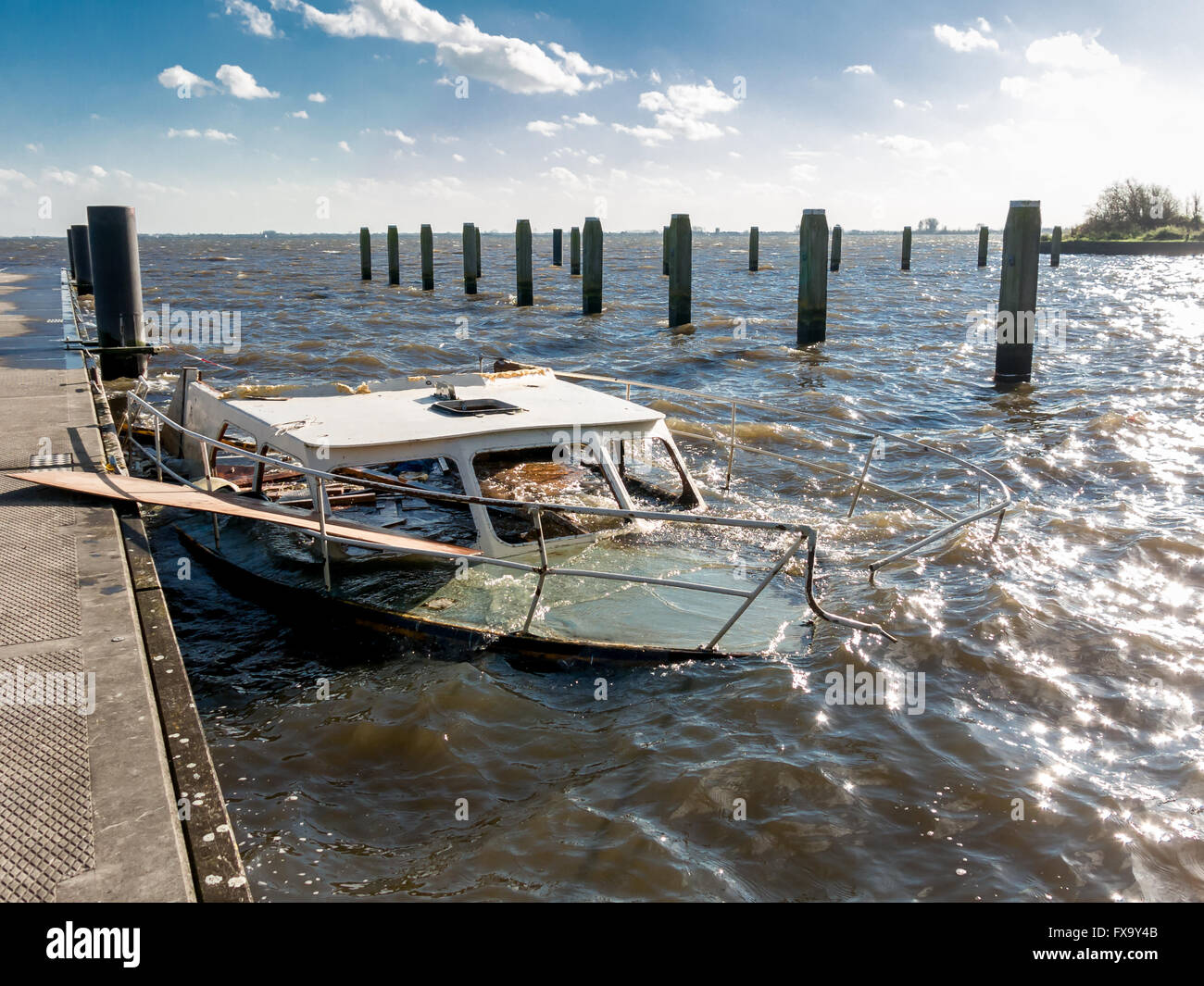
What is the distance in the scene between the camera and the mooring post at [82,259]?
28.8m

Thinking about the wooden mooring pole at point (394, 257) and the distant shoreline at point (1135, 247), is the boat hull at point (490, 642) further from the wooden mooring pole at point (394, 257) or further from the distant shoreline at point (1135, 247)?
the distant shoreline at point (1135, 247)

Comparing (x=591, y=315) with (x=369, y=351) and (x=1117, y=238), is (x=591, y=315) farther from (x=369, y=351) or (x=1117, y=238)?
(x=1117, y=238)

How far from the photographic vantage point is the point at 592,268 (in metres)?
28.9

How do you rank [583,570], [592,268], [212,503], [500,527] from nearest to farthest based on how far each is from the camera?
1. [583,570]
2. [212,503]
3. [500,527]
4. [592,268]

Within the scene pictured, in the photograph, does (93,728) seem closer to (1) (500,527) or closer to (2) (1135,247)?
(1) (500,527)

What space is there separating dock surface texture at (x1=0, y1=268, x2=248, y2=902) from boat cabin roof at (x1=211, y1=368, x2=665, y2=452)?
1.33m

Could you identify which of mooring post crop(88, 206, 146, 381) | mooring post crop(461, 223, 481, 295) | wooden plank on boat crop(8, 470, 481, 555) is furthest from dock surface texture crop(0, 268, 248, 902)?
mooring post crop(461, 223, 481, 295)

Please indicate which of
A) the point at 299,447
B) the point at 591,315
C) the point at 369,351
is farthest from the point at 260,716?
the point at 591,315

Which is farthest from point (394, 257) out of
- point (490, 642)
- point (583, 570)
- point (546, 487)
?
point (583, 570)

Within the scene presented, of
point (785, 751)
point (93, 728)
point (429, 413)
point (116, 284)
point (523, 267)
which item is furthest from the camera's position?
point (523, 267)

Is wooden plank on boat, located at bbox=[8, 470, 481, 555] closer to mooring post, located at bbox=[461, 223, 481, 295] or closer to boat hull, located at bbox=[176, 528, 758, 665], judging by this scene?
boat hull, located at bbox=[176, 528, 758, 665]

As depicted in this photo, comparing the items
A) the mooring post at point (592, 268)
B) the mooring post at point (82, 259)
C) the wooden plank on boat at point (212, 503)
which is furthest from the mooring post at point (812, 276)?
the mooring post at point (82, 259)

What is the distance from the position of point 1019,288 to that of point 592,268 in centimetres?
1514
